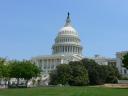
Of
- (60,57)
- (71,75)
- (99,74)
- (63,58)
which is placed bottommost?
(71,75)

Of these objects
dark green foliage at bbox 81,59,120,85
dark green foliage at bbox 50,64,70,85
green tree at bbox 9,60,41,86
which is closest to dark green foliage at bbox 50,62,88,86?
dark green foliage at bbox 50,64,70,85

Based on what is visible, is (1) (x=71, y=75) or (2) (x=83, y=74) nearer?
(2) (x=83, y=74)

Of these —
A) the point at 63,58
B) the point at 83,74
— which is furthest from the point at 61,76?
the point at 63,58

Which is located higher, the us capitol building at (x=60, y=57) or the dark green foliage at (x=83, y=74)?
the us capitol building at (x=60, y=57)

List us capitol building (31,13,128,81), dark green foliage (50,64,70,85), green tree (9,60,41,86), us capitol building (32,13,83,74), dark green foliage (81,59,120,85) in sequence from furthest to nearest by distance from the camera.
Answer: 1. us capitol building (31,13,128,81)
2. us capitol building (32,13,83,74)
3. dark green foliage (81,59,120,85)
4. dark green foliage (50,64,70,85)
5. green tree (9,60,41,86)

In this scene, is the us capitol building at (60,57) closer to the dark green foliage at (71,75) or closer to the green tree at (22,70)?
the dark green foliage at (71,75)

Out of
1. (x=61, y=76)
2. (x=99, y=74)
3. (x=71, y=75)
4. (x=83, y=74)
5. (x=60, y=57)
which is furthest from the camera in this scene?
(x=60, y=57)

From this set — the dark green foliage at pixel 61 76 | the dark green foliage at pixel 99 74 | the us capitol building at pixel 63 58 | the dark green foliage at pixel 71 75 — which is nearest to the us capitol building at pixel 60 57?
the us capitol building at pixel 63 58

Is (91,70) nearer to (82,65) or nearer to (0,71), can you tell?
(82,65)

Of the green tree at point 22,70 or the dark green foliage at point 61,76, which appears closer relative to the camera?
the green tree at point 22,70

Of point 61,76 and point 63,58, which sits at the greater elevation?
point 63,58

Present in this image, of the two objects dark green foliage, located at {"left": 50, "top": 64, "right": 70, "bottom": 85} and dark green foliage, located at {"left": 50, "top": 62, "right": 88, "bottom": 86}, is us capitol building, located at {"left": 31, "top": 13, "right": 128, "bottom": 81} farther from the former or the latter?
dark green foliage, located at {"left": 50, "top": 62, "right": 88, "bottom": 86}

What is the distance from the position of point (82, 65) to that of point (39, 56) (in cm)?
7414

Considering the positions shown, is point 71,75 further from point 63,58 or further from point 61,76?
point 63,58
